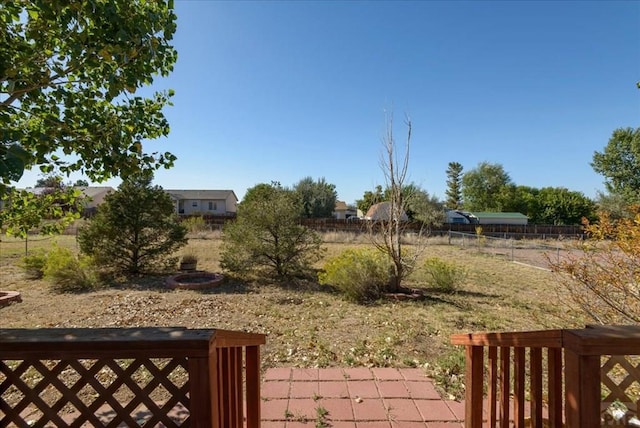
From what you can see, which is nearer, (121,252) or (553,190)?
(121,252)

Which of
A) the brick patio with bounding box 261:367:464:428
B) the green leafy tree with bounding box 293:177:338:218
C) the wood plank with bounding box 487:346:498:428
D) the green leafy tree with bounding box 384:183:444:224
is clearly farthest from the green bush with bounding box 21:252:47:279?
the green leafy tree with bounding box 293:177:338:218

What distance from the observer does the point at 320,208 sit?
30.7 meters

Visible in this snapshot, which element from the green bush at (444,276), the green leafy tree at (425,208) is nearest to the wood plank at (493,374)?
the green bush at (444,276)

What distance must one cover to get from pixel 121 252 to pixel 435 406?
876cm

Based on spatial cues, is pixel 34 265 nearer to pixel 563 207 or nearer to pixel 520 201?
pixel 563 207

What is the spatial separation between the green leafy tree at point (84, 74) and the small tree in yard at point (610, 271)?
4.59m

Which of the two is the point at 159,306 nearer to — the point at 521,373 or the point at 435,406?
the point at 435,406

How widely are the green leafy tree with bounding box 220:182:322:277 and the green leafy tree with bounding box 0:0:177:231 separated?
5750 mm

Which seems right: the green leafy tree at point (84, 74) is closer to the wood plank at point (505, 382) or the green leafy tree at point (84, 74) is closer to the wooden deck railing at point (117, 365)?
the wooden deck railing at point (117, 365)

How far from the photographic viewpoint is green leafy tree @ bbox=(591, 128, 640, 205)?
92.1 ft

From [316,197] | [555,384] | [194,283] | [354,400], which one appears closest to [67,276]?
[194,283]

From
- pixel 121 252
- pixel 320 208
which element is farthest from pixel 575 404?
pixel 320 208

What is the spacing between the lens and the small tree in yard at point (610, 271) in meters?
3.45

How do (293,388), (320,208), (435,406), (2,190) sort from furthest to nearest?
(320,208), (293,388), (435,406), (2,190)
